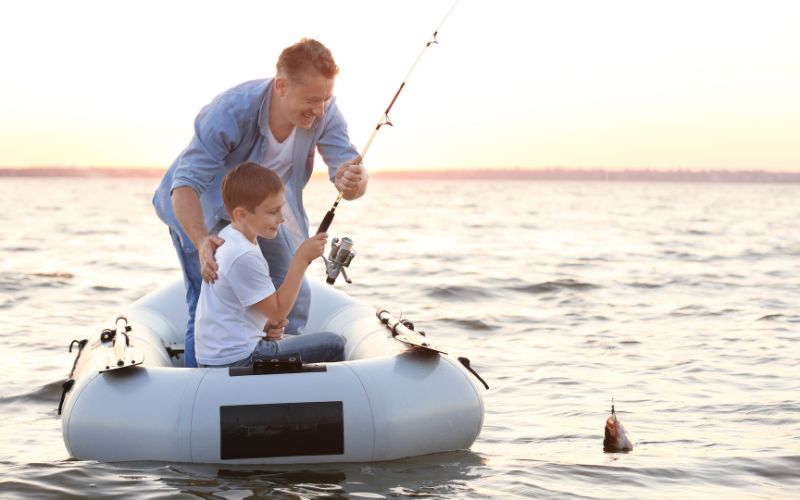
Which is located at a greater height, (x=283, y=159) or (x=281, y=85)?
(x=281, y=85)

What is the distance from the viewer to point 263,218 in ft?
14.0

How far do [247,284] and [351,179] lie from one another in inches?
31.6

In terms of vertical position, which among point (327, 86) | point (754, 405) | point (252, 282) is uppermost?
point (327, 86)

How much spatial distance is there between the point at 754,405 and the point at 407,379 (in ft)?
8.68

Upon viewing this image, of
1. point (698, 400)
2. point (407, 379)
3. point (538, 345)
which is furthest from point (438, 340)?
point (407, 379)

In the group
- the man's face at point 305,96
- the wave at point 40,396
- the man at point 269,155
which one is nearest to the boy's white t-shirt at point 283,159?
the man at point 269,155

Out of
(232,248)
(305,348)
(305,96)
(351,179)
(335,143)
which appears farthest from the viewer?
(335,143)

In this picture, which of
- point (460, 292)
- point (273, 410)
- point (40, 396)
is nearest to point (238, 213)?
point (273, 410)

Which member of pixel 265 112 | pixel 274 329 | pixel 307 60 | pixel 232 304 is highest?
pixel 307 60

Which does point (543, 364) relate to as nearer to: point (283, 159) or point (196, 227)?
point (283, 159)

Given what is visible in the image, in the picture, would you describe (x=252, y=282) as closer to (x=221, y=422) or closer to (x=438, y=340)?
(x=221, y=422)

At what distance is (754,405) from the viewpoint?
6.09m

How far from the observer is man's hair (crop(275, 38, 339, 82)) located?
4.35m

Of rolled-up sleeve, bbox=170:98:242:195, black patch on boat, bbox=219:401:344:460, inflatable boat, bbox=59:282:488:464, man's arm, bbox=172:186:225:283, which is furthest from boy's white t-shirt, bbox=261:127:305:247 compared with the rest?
black patch on boat, bbox=219:401:344:460
